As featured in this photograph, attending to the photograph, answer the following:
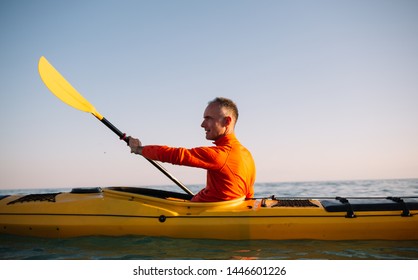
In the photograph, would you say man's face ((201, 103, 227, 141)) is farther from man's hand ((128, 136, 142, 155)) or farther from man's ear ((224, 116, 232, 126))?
man's hand ((128, 136, 142, 155))

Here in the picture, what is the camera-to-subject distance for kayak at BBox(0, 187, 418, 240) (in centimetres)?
352

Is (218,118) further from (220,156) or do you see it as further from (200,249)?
(200,249)

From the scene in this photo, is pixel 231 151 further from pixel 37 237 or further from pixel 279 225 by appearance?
pixel 37 237

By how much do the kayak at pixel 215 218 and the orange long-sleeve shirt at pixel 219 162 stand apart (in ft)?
0.42

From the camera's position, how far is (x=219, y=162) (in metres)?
3.54

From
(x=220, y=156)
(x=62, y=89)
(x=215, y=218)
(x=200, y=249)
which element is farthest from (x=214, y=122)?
(x=62, y=89)

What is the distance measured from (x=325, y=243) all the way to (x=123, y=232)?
2.10 m

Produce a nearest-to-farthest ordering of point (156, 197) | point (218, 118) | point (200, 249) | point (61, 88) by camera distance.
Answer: point (200, 249) < point (218, 118) < point (156, 197) < point (61, 88)

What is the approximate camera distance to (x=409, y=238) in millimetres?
3449

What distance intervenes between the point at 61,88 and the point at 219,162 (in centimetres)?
299

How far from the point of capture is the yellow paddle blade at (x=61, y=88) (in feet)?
16.7

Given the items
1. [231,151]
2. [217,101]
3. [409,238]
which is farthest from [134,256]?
[409,238]

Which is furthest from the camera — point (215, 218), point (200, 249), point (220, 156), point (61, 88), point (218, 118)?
point (61, 88)

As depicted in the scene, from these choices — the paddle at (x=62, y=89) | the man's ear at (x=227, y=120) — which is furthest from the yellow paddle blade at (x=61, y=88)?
the man's ear at (x=227, y=120)
